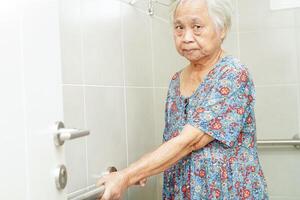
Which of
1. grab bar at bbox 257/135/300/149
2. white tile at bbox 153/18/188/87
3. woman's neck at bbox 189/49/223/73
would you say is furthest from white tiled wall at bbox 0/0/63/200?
grab bar at bbox 257/135/300/149

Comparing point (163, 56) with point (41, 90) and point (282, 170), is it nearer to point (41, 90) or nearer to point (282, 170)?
point (282, 170)

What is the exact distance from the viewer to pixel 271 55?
1.97m

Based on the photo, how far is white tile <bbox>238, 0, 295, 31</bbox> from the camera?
1947 millimetres

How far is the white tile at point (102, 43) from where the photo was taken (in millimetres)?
1261

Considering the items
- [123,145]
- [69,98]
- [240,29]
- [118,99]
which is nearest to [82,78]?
[69,98]

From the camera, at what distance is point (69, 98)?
1.16 metres

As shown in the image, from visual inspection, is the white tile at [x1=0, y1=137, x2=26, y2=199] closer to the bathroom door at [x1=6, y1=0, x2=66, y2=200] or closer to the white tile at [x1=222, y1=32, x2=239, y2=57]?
the bathroom door at [x1=6, y1=0, x2=66, y2=200]

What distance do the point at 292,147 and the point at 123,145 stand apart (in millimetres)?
892

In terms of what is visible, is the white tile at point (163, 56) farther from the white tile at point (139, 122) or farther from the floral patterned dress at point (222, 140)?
the floral patterned dress at point (222, 140)

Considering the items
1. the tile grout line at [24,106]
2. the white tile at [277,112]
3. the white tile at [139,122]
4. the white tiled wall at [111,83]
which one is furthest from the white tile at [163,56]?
the tile grout line at [24,106]

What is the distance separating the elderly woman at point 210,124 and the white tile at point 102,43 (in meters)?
0.22

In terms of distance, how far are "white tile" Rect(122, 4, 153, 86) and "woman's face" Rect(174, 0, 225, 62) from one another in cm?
25

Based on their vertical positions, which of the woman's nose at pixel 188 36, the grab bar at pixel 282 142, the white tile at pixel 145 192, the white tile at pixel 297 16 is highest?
the white tile at pixel 297 16

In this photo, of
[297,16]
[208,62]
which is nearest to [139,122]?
[208,62]
